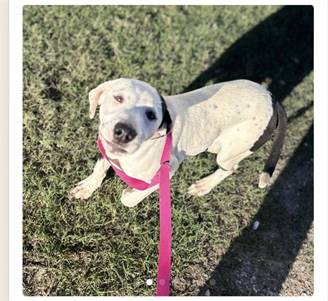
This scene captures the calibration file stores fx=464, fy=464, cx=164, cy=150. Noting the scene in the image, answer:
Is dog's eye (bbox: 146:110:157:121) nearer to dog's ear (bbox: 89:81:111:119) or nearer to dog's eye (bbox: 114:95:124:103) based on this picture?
dog's eye (bbox: 114:95:124:103)

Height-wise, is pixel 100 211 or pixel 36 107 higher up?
pixel 36 107

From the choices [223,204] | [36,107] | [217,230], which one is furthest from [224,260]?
[36,107]

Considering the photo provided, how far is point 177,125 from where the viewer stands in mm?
3824

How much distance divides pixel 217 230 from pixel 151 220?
2.24 feet

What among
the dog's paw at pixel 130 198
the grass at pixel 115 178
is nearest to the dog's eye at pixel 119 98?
the dog's paw at pixel 130 198

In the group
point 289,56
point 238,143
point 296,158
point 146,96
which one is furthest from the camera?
point 289,56

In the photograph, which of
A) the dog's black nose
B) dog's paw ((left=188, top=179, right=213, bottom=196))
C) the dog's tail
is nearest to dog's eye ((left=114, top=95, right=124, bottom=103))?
the dog's black nose

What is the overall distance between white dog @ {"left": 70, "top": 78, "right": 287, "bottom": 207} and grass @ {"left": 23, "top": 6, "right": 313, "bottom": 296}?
0.29 metres

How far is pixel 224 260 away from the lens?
4441mm

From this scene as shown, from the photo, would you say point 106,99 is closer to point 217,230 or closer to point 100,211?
point 100,211

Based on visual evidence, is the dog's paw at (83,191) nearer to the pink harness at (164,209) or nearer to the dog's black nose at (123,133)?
the pink harness at (164,209)

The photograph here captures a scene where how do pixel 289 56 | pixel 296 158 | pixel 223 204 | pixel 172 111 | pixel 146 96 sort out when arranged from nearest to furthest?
1. pixel 146 96
2. pixel 172 111
3. pixel 223 204
4. pixel 296 158
5. pixel 289 56

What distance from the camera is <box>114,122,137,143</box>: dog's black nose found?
311 cm

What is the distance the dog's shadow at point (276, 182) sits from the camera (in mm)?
4414
